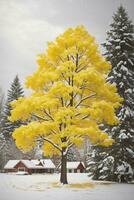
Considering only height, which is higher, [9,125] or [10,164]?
[9,125]

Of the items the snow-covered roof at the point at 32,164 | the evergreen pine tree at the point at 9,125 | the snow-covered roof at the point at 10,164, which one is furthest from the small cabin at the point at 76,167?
the snow-covered roof at the point at 10,164

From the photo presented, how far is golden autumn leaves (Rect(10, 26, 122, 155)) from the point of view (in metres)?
12.9

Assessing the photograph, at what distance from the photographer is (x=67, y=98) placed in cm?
1333

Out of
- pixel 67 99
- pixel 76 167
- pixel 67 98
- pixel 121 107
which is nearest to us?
pixel 67 98

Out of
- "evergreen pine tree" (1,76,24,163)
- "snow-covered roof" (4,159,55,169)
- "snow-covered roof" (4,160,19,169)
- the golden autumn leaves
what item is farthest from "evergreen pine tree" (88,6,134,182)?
"snow-covered roof" (4,159,55,169)

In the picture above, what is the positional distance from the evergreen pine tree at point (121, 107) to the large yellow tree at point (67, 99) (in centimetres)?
210

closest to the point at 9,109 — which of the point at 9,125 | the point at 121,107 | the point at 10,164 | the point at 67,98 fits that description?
the point at 9,125

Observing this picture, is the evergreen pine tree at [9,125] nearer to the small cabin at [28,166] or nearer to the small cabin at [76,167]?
the small cabin at [28,166]

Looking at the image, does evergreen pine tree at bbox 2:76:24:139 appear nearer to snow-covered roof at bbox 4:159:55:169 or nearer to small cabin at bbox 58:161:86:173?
snow-covered roof at bbox 4:159:55:169

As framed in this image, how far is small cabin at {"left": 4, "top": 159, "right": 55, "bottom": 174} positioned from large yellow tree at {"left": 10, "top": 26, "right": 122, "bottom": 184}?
24.7 meters

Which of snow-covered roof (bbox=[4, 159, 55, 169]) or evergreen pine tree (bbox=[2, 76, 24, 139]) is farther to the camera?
snow-covered roof (bbox=[4, 159, 55, 169])

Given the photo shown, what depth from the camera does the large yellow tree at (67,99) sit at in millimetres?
12883

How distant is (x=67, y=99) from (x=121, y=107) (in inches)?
152

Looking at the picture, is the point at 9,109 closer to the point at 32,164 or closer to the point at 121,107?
the point at 32,164
